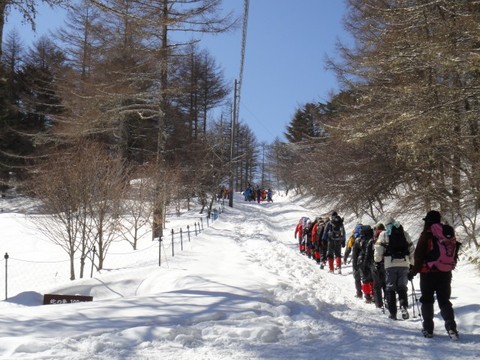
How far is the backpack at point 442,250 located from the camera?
6012 mm

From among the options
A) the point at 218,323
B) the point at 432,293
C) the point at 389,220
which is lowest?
the point at 218,323

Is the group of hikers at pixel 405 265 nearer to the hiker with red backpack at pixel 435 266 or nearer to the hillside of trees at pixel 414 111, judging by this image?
the hiker with red backpack at pixel 435 266

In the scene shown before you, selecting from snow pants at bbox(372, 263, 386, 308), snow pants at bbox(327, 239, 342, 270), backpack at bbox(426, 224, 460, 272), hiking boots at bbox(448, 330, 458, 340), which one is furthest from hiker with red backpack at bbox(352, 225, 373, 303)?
snow pants at bbox(327, 239, 342, 270)

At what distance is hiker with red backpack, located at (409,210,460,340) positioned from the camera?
6.02 metres

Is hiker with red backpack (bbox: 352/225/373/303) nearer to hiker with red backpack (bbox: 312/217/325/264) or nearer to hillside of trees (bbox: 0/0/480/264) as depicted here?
hillside of trees (bbox: 0/0/480/264)

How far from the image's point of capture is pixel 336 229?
14219mm

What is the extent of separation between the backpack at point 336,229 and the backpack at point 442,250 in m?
7.95

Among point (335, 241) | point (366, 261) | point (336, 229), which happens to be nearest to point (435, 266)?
point (366, 261)

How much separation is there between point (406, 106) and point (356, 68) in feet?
14.3

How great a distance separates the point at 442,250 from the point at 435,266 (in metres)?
0.22

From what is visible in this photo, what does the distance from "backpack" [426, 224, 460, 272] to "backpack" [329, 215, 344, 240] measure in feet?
26.1

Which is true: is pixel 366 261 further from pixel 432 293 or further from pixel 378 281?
pixel 432 293

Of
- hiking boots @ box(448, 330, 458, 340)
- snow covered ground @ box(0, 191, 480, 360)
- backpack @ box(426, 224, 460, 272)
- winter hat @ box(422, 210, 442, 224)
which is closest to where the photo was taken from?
snow covered ground @ box(0, 191, 480, 360)

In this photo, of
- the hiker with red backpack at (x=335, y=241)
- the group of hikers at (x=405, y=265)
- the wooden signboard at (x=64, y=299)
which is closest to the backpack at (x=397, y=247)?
the group of hikers at (x=405, y=265)
